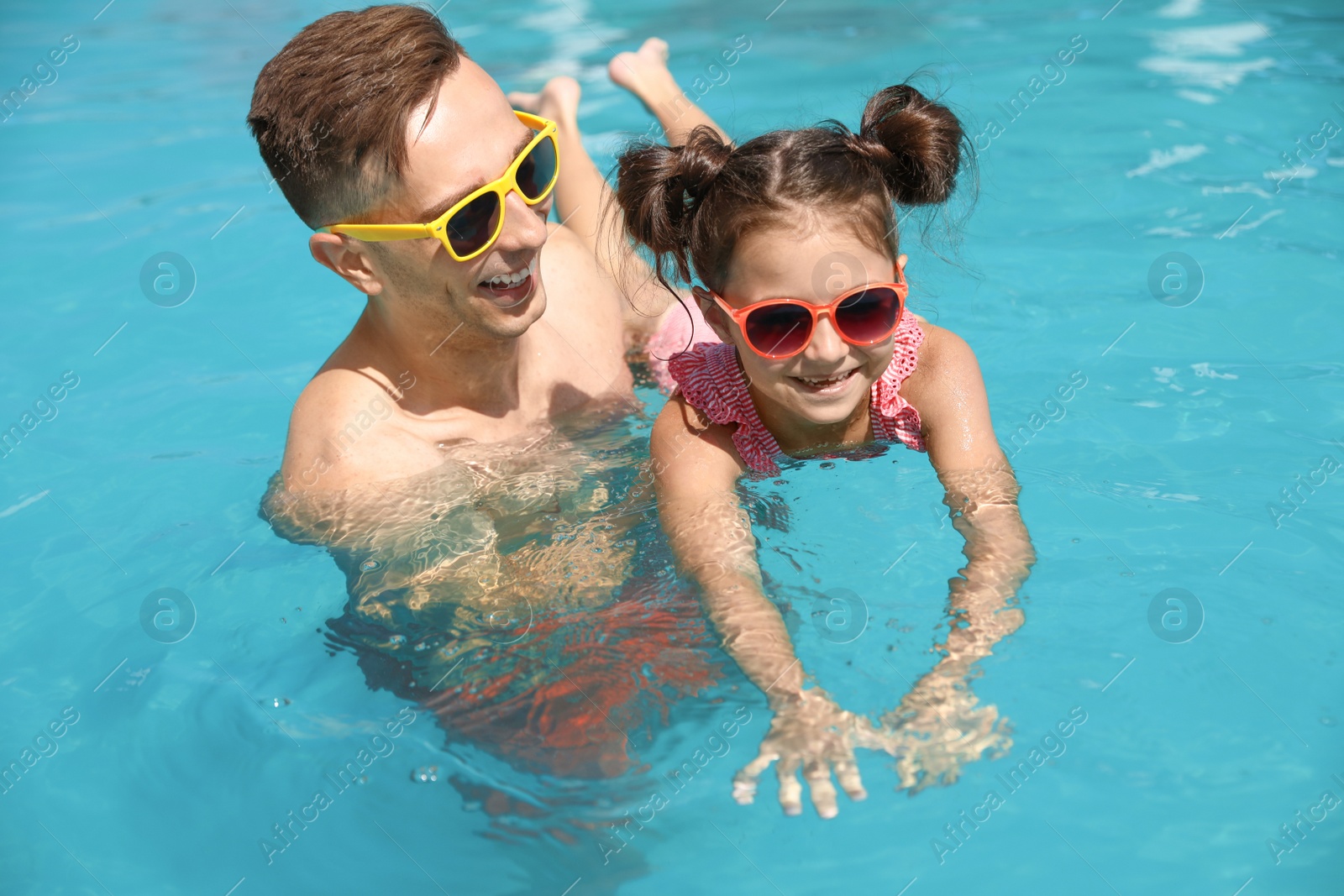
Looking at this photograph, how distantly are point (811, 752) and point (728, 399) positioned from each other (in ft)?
3.93

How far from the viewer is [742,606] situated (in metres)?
2.88

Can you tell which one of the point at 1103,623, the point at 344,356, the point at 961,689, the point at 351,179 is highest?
the point at 351,179

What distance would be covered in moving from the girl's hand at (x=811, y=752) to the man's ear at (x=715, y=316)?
1053 mm

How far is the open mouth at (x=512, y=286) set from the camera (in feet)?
10.9

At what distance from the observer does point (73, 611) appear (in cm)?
411

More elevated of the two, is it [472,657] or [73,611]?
[472,657]

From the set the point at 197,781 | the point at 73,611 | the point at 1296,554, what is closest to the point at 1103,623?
the point at 1296,554

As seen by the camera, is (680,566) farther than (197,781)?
No

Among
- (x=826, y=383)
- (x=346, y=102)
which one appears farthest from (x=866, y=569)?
(x=346, y=102)

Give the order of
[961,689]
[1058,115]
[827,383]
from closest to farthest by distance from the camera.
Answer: [961,689] → [827,383] → [1058,115]

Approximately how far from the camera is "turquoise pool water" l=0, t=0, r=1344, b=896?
289cm

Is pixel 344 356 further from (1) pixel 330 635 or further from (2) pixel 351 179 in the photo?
(1) pixel 330 635

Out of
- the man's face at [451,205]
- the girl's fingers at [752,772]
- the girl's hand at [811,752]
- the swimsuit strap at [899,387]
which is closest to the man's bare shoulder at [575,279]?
the man's face at [451,205]

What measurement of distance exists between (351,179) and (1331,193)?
15.9ft
